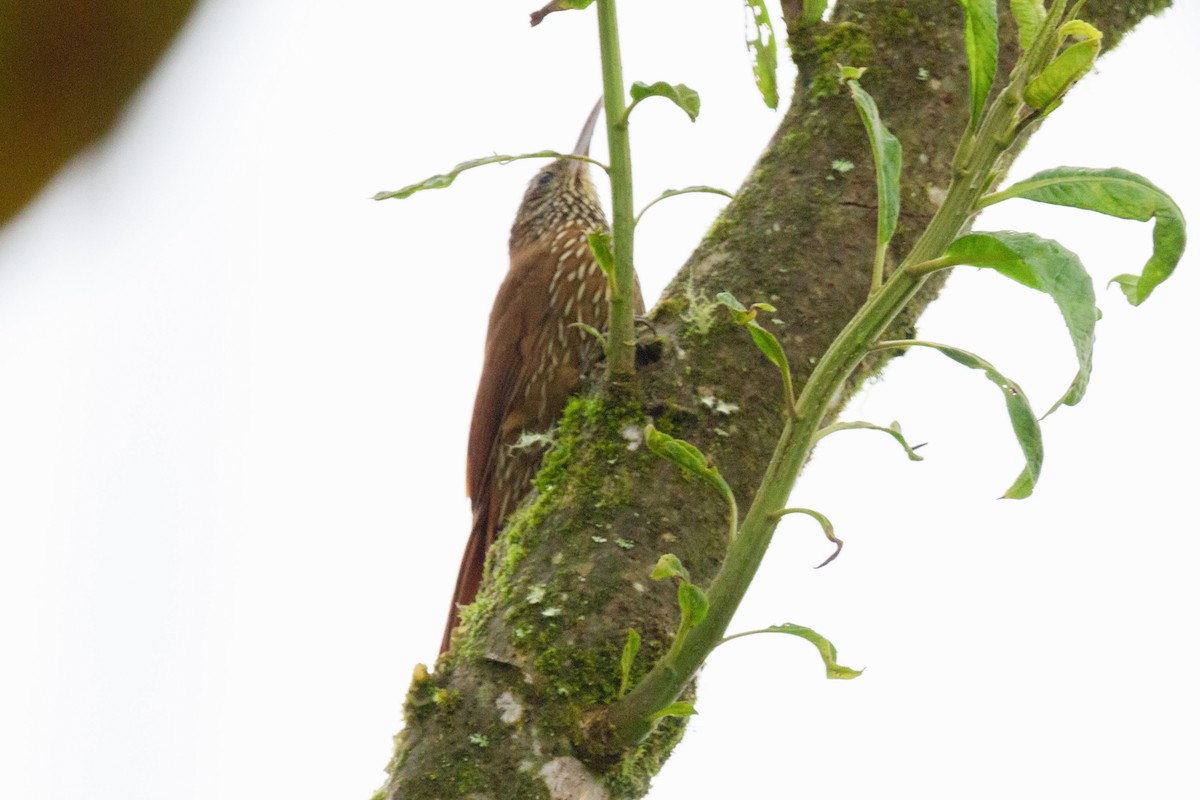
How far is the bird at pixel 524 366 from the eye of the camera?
267 centimetres

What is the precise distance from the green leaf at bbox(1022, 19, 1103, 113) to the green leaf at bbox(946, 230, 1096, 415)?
11 cm

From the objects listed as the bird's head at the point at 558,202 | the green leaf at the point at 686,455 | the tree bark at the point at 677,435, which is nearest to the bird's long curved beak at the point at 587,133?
the bird's head at the point at 558,202

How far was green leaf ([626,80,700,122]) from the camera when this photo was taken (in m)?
1.30

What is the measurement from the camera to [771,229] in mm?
1729

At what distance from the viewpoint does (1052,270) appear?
0.99m

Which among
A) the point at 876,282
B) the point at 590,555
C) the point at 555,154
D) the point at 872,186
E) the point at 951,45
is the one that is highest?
the point at 951,45

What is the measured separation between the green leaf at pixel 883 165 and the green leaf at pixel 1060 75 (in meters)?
0.14

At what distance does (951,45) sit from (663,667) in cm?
110

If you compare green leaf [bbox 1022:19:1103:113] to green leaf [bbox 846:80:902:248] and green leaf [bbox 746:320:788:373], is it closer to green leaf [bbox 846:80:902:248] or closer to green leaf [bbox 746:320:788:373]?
green leaf [bbox 846:80:902:248]

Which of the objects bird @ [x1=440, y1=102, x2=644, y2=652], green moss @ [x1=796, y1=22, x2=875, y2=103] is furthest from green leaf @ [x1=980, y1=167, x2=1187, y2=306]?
bird @ [x1=440, y1=102, x2=644, y2=652]

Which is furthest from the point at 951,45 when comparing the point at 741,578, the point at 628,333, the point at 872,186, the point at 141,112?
the point at 141,112

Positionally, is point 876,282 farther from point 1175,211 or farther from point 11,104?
point 11,104

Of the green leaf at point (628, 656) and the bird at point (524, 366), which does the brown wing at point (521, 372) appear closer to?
the bird at point (524, 366)

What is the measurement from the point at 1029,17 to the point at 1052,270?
0.24m
